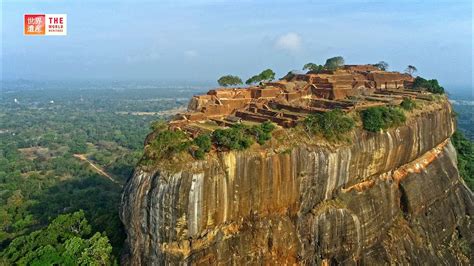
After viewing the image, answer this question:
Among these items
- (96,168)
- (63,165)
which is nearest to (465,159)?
(96,168)

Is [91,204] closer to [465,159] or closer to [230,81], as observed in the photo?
[230,81]

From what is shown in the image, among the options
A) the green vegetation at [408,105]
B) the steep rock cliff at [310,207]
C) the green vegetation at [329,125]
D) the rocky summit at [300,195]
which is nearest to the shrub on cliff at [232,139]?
the rocky summit at [300,195]

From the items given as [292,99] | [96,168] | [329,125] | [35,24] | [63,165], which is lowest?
[63,165]

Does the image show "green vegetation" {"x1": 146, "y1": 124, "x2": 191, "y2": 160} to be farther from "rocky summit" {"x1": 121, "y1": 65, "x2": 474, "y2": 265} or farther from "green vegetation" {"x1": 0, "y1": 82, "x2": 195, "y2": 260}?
"green vegetation" {"x1": 0, "y1": 82, "x2": 195, "y2": 260}

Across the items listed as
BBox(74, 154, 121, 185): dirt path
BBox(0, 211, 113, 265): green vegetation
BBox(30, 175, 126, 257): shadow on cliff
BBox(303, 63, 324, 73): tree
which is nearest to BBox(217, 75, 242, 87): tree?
BBox(303, 63, 324, 73): tree

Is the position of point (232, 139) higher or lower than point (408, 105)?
lower
